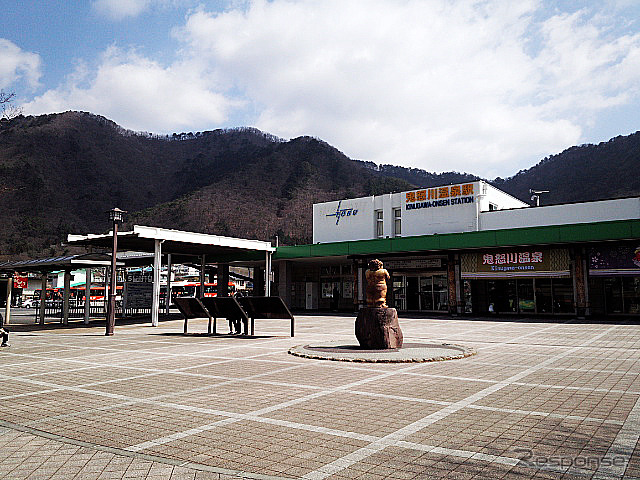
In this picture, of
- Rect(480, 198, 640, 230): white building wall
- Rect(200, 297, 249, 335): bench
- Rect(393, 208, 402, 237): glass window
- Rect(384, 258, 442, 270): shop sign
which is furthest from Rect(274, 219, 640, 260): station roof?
Rect(200, 297, 249, 335): bench

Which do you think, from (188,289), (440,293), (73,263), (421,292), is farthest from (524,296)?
(188,289)

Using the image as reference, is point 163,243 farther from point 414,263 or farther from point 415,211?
point 415,211

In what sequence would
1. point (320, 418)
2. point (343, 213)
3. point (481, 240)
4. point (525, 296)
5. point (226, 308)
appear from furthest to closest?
point (343, 213) < point (525, 296) < point (481, 240) < point (226, 308) < point (320, 418)

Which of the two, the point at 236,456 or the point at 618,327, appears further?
the point at 618,327

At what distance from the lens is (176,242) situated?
25125 millimetres

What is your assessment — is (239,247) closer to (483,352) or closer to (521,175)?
(483,352)

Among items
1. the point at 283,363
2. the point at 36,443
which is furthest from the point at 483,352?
the point at 36,443

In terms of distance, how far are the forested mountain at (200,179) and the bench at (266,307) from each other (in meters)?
72.8

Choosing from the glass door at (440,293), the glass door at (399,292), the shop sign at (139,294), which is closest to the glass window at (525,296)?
the glass door at (440,293)

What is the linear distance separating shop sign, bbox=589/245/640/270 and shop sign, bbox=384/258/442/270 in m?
8.07

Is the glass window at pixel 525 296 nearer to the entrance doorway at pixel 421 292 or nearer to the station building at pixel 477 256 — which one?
the station building at pixel 477 256

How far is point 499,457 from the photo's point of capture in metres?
4.46

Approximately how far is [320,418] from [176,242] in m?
20.6

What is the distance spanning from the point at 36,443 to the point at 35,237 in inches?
Answer: 3948
